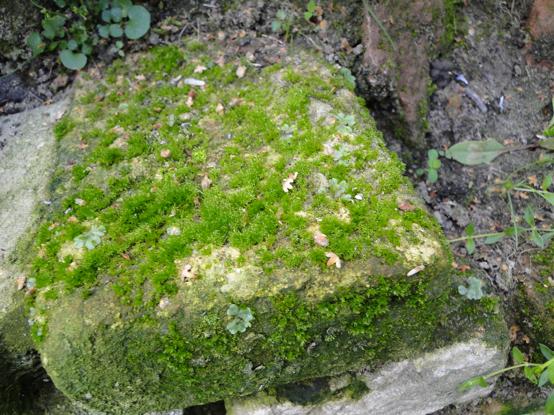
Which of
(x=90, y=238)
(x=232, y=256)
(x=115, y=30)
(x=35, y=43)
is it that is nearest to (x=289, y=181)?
(x=232, y=256)

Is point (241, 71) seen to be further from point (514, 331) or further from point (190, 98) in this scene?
point (514, 331)

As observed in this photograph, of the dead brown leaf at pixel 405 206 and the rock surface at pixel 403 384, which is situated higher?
the dead brown leaf at pixel 405 206

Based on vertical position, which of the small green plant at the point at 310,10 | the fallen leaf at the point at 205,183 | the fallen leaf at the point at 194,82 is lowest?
the fallen leaf at the point at 205,183

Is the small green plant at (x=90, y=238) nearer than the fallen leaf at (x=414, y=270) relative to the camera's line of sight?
No

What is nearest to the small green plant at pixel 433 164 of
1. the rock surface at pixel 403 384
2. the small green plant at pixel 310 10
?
the rock surface at pixel 403 384

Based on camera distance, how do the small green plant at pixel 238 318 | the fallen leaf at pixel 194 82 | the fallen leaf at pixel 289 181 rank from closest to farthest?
the small green plant at pixel 238 318, the fallen leaf at pixel 289 181, the fallen leaf at pixel 194 82

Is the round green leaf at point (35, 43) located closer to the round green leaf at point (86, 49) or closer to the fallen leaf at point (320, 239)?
the round green leaf at point (86, 49)

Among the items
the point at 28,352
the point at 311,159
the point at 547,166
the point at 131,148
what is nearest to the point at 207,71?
the point at 131,148
